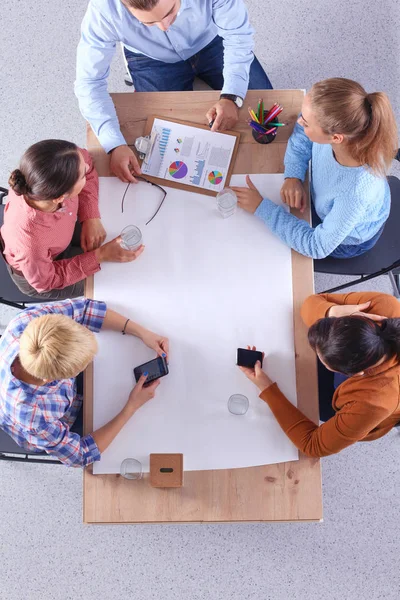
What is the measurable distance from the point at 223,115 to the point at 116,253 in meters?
0.54

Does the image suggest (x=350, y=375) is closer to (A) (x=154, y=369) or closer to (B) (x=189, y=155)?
(A) (x=154, y=369)

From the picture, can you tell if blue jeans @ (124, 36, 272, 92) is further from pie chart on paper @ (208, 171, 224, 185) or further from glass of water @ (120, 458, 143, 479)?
glass of water @ (120, 458, 143, 479)

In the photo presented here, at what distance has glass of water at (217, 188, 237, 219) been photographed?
1.58 m

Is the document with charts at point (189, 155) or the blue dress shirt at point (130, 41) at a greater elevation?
the blue dress shirt at point (130, 41)

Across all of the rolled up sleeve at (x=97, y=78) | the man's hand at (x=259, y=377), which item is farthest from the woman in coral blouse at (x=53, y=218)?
the man's hand at (x=259, y=377)

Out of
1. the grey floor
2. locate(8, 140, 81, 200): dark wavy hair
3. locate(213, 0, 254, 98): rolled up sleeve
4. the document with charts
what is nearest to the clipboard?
the document with charts

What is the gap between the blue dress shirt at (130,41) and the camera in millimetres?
1650

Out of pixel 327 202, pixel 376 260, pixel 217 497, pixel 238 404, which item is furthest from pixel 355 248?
pixel 217 497

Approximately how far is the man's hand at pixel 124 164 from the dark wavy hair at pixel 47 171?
181 millimetres

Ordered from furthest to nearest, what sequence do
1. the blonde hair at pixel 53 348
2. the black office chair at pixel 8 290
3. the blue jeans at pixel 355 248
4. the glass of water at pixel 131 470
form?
1. the black office chair at pixel 8 290
2. the blue jeans at pixel 355 248
3. the glass of water at pixel 131 470
4. the blonde hair at pixel 53 348

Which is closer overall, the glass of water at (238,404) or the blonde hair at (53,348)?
the blonde hair at (53,348)

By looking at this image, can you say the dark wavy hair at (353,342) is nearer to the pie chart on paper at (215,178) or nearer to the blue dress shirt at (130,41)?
the pie chart on paper at (215,178)

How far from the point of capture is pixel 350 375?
54.6 inches

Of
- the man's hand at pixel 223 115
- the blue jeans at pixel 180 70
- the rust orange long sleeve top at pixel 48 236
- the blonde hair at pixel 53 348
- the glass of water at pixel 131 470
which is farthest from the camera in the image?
the blue jeans at pixel 180 70
